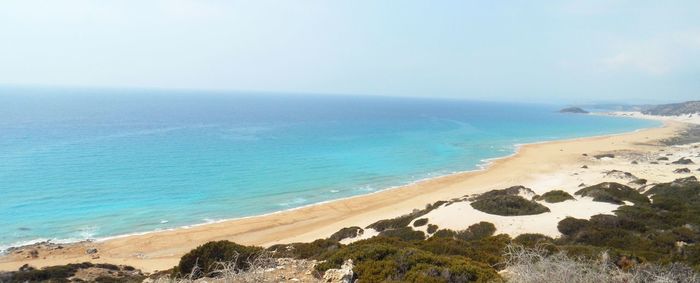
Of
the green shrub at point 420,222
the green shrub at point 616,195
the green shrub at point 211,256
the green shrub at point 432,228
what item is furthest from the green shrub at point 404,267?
the green shrub at point 616,195

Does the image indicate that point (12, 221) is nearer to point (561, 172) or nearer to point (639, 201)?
point (639, 201)

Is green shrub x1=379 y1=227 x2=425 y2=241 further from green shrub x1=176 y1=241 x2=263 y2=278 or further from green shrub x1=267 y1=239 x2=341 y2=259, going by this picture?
green shrub x1=176 y1=241 x2=263 y2=278

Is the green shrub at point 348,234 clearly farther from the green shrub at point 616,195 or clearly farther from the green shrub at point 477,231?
the green shrub at point 616,195

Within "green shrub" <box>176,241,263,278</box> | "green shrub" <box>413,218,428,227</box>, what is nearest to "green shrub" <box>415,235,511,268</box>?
"green shrub" <box>176,241,263,278</box>

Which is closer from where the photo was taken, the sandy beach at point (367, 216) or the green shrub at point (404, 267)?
the green shrub at point (404, 267)

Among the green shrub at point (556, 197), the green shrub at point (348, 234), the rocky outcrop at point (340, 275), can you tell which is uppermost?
the rocky outcrop at point (340, 275)
